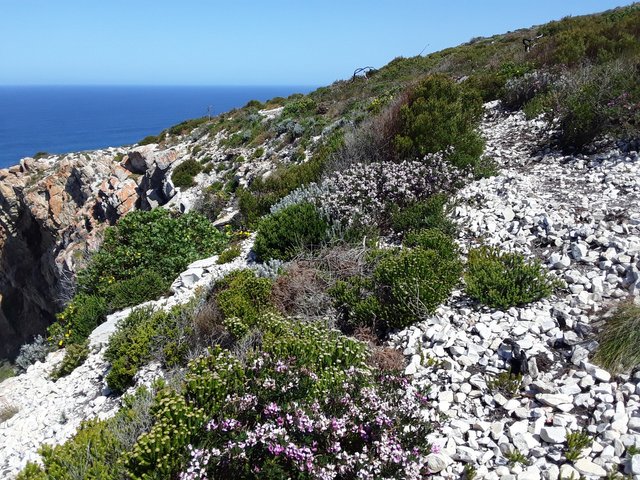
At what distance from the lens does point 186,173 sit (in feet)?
74.8

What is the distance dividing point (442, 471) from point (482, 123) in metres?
10.7

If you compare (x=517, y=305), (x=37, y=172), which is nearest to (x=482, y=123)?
(x=517, y=305)

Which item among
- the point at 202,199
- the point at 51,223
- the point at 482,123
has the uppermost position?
the point at 482,123

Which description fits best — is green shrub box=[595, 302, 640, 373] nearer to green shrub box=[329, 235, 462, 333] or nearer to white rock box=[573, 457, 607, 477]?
white rock box=[573, 457, 607, 477]

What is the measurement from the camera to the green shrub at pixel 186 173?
73.4 ft

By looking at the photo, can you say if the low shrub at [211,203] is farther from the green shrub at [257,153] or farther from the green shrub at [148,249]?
the green shrub at [148,249]

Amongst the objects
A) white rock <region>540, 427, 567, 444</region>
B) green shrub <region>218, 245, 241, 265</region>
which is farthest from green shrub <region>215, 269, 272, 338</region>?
white rock <region>540, 427, 567, 444</region>

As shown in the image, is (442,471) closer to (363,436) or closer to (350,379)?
(363,436)

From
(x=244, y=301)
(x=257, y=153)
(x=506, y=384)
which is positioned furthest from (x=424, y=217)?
(x=257, y=153)

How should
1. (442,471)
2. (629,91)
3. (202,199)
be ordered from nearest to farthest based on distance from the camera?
(442,471), (629,91), (202,199)

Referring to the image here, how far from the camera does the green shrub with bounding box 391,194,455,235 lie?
7387mm

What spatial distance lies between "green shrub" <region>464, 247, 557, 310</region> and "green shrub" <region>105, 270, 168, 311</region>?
635 cm

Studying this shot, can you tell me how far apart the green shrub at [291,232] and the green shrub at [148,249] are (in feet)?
9.02

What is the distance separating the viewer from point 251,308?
20.3 ft
